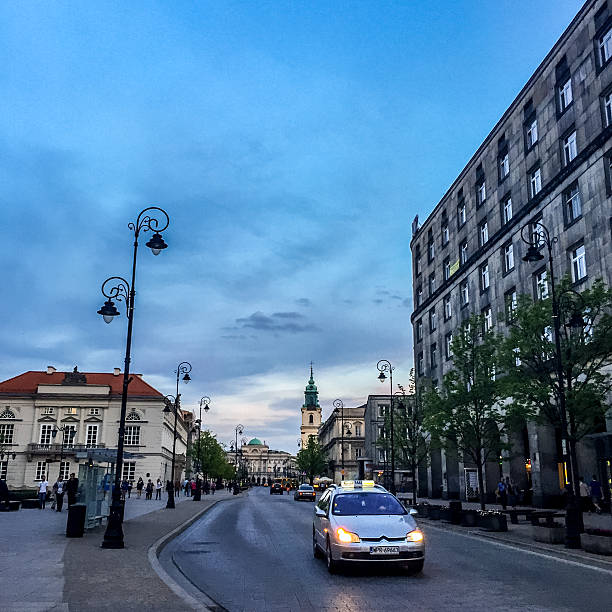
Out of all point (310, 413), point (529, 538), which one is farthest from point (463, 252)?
point (310, 413)

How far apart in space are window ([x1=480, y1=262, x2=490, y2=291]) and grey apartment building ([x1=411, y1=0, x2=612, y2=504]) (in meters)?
0.08

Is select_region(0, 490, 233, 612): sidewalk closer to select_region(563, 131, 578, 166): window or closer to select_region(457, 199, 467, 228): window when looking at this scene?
select_region(563, 131, 578, 166): window

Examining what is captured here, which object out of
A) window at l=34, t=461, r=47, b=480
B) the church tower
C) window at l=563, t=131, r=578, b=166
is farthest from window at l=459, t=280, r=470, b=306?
the church tower

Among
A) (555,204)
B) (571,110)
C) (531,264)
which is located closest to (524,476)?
(531,264)

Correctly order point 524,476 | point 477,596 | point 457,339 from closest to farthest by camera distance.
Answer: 1. point 477,596
2. point 457,339
3. point 524,476

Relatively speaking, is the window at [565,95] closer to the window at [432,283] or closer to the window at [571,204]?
the window at [571,204]

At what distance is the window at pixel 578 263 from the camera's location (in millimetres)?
31875

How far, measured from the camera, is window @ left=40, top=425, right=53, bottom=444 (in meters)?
77.3

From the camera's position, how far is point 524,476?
133ft

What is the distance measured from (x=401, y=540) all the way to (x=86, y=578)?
562cm

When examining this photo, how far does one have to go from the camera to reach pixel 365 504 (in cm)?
1346

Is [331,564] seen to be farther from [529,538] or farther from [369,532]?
A: [529,538]

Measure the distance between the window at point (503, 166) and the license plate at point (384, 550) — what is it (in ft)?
113

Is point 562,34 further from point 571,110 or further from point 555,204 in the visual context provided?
point 555,204
